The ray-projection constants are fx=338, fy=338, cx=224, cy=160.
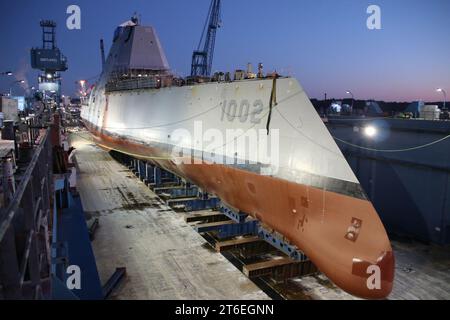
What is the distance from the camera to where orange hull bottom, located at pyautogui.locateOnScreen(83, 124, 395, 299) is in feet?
22.2

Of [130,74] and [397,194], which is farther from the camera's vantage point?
[130,74]

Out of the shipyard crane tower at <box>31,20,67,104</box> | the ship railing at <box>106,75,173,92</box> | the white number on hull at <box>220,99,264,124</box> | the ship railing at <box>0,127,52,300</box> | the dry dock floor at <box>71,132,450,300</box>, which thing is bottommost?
the dry dock floor at <box>71,132,450,300</box>

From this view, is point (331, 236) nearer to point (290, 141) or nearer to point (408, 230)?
point (290, 141)

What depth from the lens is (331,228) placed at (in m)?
7.29

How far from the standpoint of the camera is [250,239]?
34.3 feet

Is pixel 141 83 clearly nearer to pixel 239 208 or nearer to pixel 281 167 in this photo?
pixel 239 208

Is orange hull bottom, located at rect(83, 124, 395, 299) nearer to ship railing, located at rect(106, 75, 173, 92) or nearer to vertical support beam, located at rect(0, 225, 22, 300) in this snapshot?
vertical support beam, located at rect(0, 225, 22, 300)

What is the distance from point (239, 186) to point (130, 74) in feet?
47.1

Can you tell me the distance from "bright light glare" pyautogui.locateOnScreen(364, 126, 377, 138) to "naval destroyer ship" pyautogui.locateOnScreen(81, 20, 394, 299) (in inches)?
285

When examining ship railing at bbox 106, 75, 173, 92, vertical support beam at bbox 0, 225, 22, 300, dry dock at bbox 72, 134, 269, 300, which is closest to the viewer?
vertical support beam at bbox 0, 225, 22, 300

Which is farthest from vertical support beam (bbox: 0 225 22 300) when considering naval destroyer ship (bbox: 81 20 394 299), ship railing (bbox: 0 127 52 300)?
naval destroyer ship (bbox: 81 20 394 299)

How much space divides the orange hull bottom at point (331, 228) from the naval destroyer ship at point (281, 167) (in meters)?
0.02

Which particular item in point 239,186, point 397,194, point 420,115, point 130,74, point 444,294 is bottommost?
point 444,294
